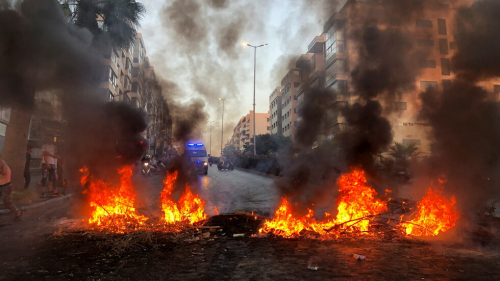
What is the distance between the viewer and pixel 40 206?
25.1 ft

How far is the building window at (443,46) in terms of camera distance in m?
7.77

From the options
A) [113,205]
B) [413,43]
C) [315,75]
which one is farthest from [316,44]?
[113,205]

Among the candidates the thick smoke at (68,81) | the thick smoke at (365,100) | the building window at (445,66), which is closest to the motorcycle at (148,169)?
the thick smoke at (68,81)

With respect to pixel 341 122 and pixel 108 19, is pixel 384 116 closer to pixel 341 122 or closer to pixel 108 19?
pixel 341 122

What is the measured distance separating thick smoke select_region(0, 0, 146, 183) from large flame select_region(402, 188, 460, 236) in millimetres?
6410

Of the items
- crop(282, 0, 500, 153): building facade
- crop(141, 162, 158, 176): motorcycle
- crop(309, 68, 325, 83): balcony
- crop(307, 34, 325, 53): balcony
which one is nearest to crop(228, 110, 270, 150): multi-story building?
crop(141, 162, 158, 176): motorcycle

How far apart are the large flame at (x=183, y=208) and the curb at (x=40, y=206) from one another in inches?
A: 132

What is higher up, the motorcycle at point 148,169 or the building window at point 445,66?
the building window at point 445,66

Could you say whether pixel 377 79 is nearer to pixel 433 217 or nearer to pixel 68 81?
pixel 433 217

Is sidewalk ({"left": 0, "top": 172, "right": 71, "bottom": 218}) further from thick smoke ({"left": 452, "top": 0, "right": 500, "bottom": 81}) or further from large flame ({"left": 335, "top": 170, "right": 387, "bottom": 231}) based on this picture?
thick smoke ({"left": 452, "top": 0, "right": 500, "bottom": 81})

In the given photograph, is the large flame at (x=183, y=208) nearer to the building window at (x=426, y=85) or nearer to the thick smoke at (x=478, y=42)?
the building window at (x=426, y=85)

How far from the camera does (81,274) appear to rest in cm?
331

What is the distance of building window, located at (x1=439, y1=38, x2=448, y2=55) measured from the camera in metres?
7.77

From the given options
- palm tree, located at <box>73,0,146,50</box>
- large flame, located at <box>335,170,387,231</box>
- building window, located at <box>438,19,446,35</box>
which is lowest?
Result: large flame, located at <box>335,170,387,231</box>
